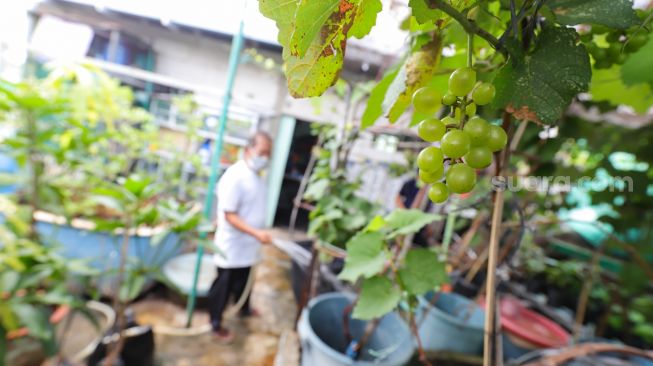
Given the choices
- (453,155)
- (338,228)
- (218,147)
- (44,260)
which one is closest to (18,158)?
(44,260)

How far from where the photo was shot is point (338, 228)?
1.46 meters

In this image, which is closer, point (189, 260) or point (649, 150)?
Result: point (649, 150)

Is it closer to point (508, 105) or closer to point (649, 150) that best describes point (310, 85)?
point (508, 105)

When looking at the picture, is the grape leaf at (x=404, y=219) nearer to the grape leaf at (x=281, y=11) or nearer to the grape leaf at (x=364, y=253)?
the grape leaf at (x=364, y=253)

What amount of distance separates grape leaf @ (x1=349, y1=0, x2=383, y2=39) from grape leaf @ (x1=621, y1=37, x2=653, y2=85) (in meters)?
0.51

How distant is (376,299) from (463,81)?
52 centimetres

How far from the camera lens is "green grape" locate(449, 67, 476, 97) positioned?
0.84 feet

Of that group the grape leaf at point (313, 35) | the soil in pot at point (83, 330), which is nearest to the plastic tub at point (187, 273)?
the soil in pot at point (83, 330)

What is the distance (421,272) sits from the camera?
0.67 m

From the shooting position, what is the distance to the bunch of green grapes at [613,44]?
1.28ft

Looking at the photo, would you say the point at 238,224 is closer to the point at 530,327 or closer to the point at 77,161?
the point at 77,161

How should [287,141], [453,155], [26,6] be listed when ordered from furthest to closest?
1. [287,141]
2. [26,6]
3. [453,155]

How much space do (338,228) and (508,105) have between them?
1.21 metres

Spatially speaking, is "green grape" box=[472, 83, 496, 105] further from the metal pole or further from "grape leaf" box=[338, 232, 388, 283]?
the metal pole
